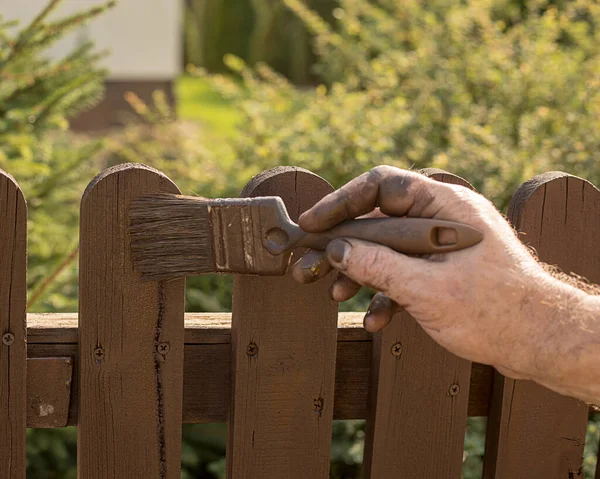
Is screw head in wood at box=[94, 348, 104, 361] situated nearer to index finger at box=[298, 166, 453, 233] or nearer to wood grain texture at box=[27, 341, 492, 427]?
wood grain texture at box=[27, 341, 492, 427]

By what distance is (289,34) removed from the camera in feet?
71.0

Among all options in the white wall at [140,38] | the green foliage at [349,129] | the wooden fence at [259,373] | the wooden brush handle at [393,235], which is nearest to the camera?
the wooden brush handle at [393,235]

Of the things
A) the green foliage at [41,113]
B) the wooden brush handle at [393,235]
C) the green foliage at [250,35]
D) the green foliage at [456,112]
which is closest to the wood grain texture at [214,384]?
the wooden brush handle at [393,235]

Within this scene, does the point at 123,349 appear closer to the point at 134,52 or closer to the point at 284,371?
the point at 284,371

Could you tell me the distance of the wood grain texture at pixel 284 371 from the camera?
6.00 feet

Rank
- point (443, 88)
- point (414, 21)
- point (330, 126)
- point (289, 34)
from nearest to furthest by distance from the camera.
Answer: point (330, 126) → point (443, 88) → point (414, 21) → point (289, 34)

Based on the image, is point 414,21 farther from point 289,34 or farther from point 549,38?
point 289,34

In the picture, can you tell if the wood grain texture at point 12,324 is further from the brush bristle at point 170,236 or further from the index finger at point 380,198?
the index finger at point 380,198

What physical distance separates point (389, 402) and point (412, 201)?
0.59 metres

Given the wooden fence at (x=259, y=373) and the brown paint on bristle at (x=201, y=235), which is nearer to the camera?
the brown paint on bristle at (x=201, y=235)

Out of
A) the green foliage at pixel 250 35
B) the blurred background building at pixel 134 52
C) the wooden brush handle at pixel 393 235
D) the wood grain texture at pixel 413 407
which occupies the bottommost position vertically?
the wood grain texture at pixel 413 407

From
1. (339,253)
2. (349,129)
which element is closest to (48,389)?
(339,253)

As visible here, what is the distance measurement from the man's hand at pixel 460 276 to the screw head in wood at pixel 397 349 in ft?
1.13

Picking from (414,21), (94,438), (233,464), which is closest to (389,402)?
(233,464)
